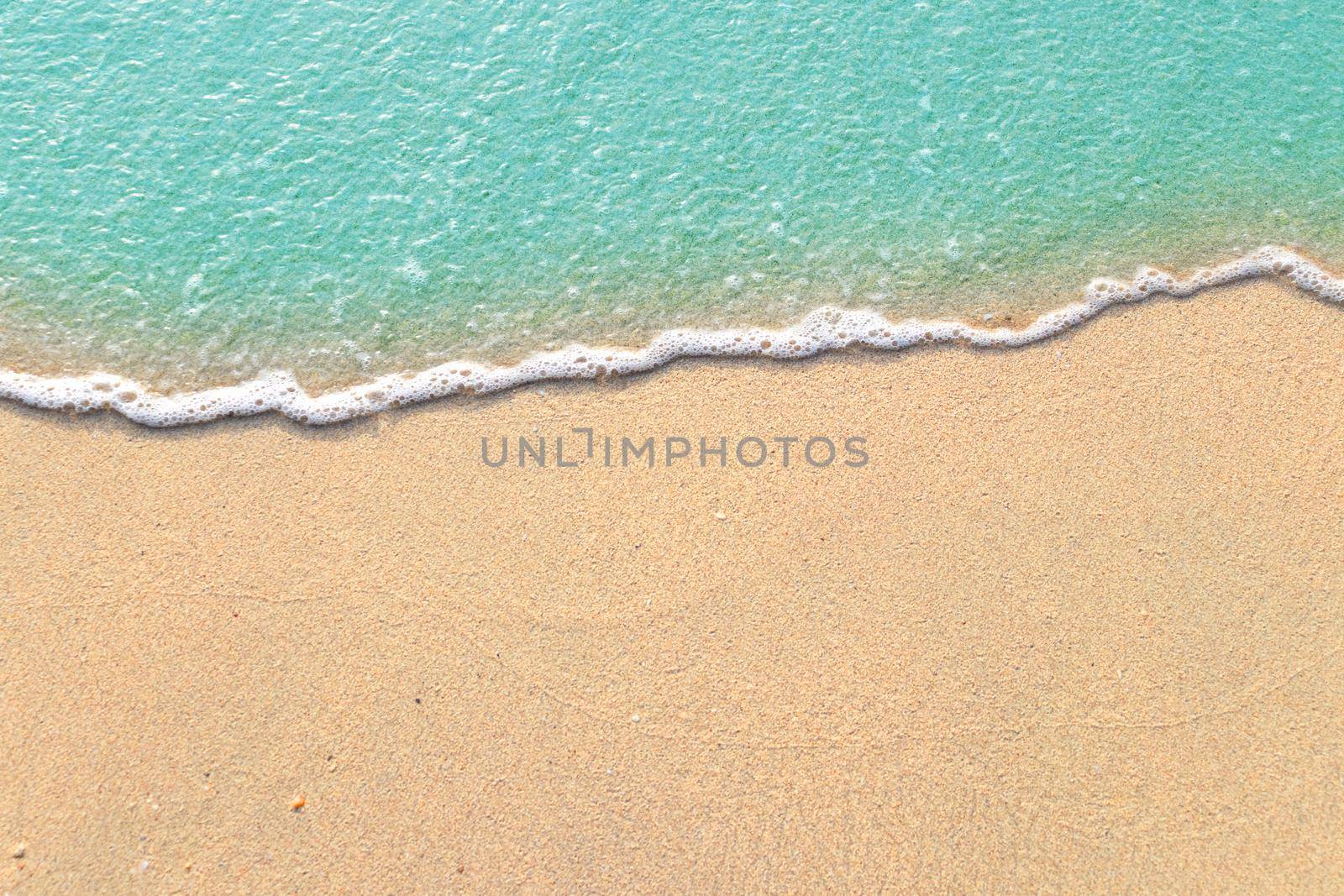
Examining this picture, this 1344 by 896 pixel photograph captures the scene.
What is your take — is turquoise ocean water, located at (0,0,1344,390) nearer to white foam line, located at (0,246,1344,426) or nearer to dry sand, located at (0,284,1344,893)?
white foam line, located at (0,246,1344,426)

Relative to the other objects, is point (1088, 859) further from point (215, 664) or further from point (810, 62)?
point (810, 62)

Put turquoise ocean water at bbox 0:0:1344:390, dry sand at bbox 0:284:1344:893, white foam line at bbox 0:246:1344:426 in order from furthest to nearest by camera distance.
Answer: turquoise ocean water at bbox 0:0:1344:390, white foam line at bbox 0:246:1344:426, dry sand at bbox 0:284:1344:893

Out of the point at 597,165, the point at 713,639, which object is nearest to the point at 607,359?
the point at 597,165

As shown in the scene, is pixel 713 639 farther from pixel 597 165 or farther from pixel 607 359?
pixel 597 165

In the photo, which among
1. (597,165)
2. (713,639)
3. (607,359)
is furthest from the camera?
(597,165)

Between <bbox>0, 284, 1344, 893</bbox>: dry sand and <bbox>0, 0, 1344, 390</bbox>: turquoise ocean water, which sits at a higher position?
<bbox>0, 0, 1344, 390</bbox>: turquoise ocean water

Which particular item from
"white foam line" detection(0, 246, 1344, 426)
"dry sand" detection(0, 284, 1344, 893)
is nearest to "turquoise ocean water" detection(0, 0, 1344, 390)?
"white foam line" detection(0, 246, 1344, 426)

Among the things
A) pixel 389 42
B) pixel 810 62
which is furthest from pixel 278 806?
pixel 810 62
